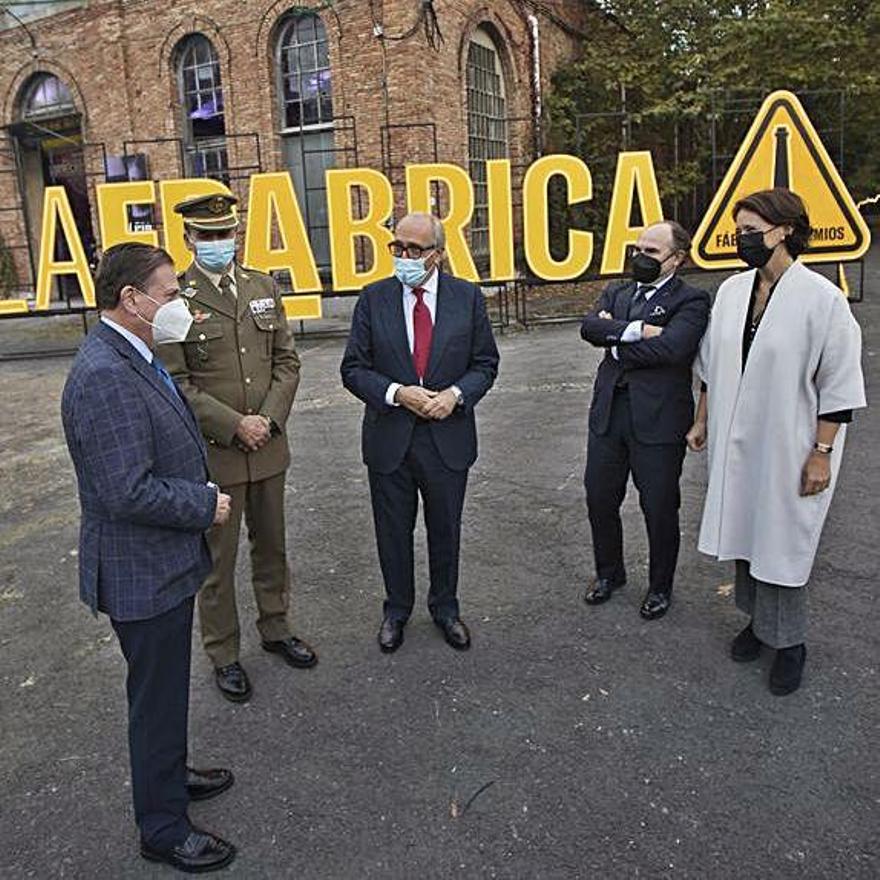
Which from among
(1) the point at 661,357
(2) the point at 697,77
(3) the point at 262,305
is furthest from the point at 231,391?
(2) the point at 697,77

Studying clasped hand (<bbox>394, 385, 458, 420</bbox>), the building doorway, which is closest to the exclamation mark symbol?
clasped hand (<bbox>394, 385, 458, 420</bbox>)

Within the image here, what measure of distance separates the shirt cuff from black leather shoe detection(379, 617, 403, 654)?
1.64 m

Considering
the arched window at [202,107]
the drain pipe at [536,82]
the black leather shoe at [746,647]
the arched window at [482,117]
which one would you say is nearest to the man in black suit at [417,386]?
the black leather shoe at [746,647]

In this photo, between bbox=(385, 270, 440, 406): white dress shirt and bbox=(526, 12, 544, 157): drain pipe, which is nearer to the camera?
bbox=(385, 270, 440, 406): white dress shirt

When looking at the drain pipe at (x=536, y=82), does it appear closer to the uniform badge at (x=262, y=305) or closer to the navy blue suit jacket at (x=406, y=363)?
the navy blue suit jacket at (x=406, y=363)

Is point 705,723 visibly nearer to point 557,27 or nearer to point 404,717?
point 404,717

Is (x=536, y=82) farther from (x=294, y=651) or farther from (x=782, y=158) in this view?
(x=294, y=651)

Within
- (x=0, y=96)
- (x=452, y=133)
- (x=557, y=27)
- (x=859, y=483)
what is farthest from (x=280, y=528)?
(x=0, y=96)

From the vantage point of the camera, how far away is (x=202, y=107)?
17250 mm

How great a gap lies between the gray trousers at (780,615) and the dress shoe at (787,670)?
4cm

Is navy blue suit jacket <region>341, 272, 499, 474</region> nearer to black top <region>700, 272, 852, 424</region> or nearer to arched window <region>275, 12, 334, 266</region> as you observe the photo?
black top <region>700, 272, 852, 424</region>

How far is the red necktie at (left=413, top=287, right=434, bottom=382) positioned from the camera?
3795 mm

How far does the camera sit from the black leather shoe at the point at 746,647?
368 cm

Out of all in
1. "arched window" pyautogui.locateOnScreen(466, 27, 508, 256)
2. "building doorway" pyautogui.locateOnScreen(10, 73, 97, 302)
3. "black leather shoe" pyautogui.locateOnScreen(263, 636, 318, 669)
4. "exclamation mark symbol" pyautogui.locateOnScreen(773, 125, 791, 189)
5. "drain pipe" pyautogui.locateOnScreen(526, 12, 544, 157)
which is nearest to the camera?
"black leather shoe" pyautogui.locateOnScreen(263, 636, 318, 669)
